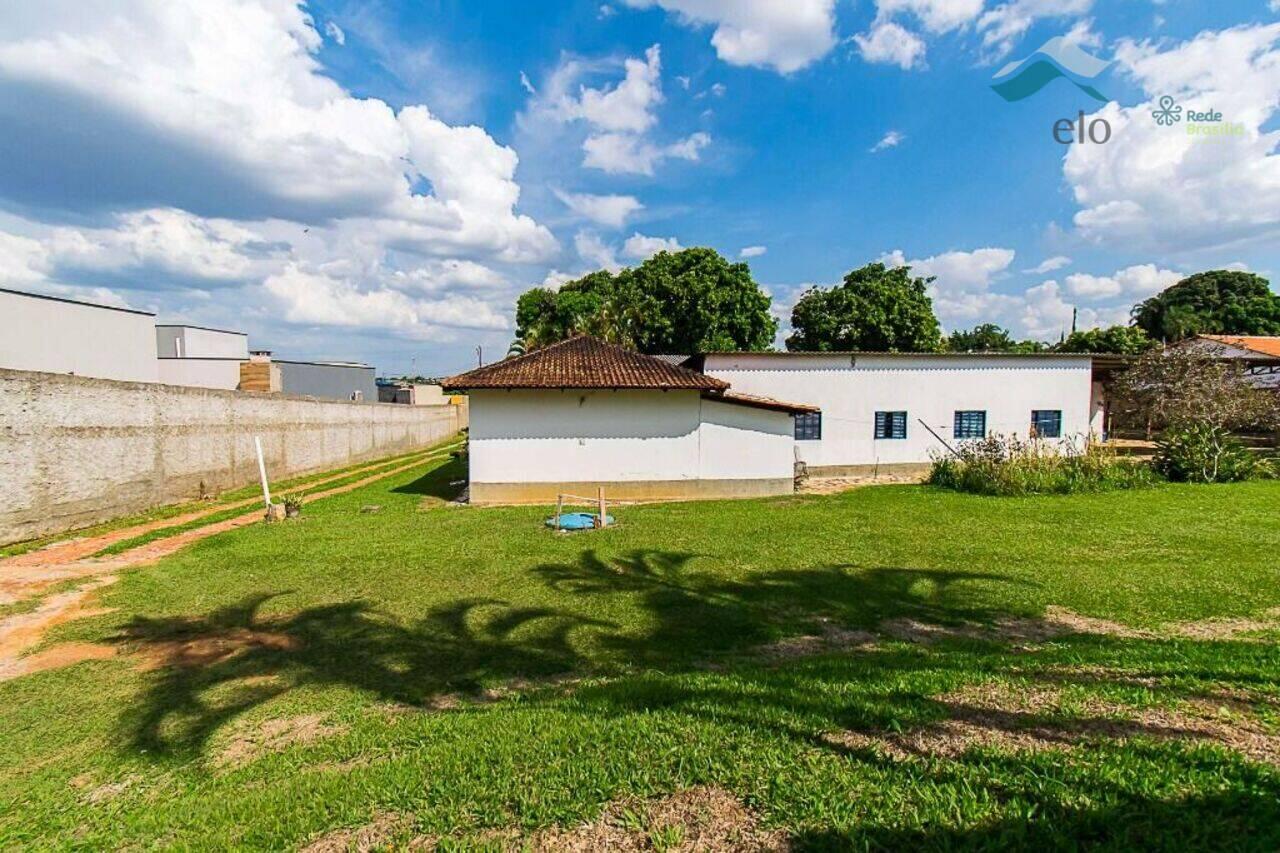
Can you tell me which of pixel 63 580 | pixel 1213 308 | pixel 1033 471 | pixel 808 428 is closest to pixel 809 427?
pixel 808 428

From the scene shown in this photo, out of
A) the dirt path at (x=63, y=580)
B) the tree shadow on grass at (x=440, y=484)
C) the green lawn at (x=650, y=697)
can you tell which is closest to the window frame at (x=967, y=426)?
the green lawn at (x=650, y=697)

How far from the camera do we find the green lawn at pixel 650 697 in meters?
2.64

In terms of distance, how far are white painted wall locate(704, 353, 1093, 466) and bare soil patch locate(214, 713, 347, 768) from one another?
48.5 feet

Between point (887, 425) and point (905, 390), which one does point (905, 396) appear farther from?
point (887, 425)

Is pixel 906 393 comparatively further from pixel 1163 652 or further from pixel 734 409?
pixel 1163 652

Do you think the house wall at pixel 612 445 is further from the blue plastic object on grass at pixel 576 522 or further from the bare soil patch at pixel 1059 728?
the bare soil patch at pixel 1059 728

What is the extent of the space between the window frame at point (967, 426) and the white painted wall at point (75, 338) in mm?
31533

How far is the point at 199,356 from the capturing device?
35.2 meters

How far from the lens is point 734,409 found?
15.0 meters

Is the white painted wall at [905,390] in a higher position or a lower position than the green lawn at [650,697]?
higher

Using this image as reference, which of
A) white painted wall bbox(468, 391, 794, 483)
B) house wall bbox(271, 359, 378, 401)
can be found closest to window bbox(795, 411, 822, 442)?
white painted wall bbox(468, 391, 794, 483)

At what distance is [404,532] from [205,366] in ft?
95.4

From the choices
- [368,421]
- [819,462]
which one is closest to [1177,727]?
[819,462]

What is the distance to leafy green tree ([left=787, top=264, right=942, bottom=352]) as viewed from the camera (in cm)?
3631
